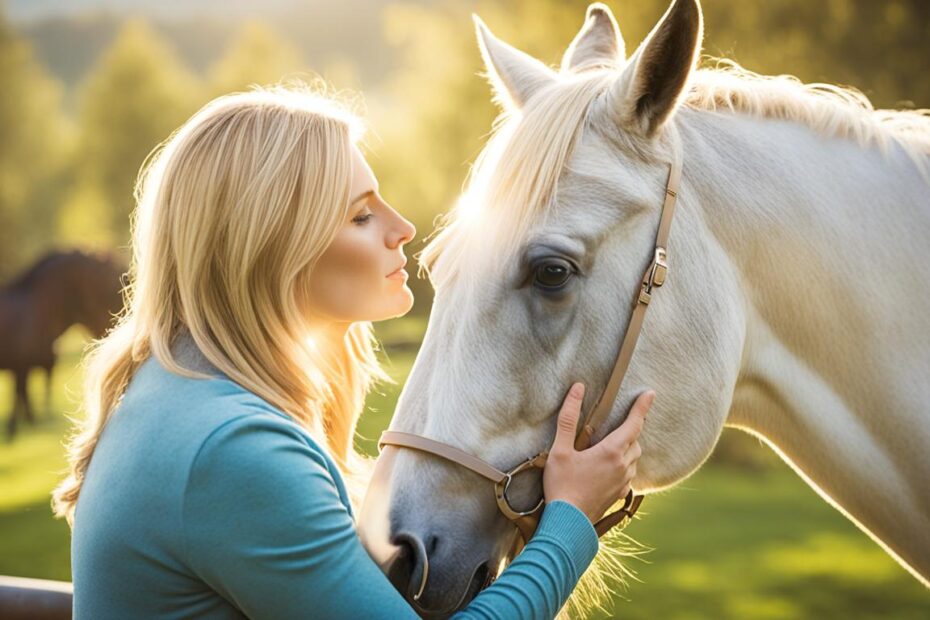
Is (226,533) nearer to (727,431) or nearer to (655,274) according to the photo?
(655,274)

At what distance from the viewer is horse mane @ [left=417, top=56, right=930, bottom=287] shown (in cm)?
157

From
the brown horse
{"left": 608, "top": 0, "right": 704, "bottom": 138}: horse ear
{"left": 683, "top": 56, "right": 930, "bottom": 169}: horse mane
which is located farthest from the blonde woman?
the brown horse

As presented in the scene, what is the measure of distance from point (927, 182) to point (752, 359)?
0.56 metres

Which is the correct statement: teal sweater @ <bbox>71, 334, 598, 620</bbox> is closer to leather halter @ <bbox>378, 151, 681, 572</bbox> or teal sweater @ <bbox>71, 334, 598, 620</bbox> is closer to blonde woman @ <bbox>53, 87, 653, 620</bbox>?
blonde woman @ <bbox>53, 87, 653, 620</bbox>

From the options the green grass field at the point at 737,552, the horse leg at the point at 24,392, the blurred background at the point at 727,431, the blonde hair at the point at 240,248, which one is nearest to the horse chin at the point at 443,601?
the blonde hair at the point at 240,248

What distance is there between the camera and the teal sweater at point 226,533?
1.30 m

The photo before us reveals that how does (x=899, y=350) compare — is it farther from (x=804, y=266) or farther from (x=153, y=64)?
(x=153, y=64)

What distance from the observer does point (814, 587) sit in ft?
21.3

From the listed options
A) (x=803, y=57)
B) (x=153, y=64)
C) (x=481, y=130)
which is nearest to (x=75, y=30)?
(x=153, y=64)

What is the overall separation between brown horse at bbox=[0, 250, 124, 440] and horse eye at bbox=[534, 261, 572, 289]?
1011cm

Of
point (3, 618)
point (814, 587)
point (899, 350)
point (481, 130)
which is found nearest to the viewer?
point (899, 350)

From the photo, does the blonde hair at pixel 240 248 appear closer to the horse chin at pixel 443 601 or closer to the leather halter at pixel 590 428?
the leather halter at pixel 590 428

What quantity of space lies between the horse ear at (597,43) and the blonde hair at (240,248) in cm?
70

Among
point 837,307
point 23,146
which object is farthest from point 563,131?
point 23,146
